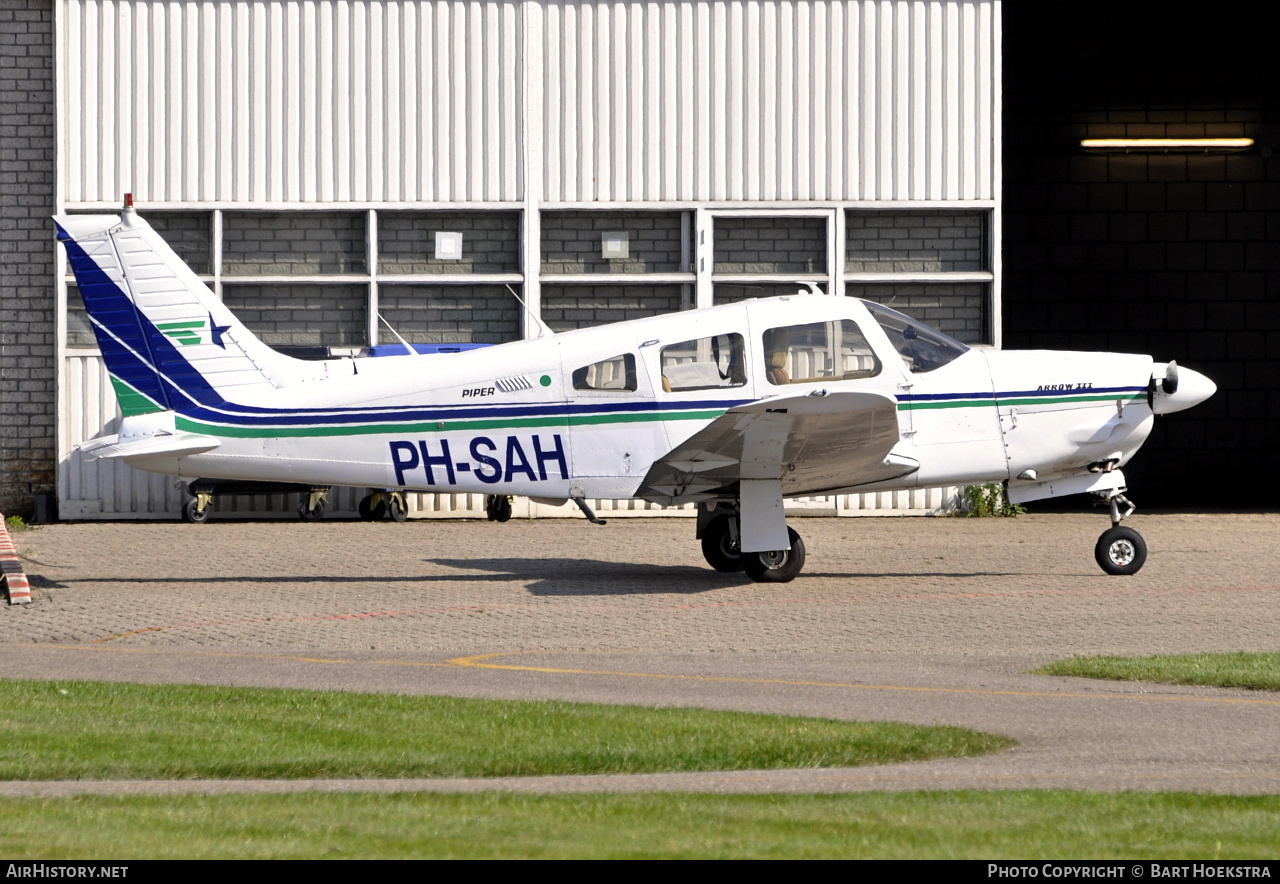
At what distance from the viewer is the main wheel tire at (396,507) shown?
20391mm

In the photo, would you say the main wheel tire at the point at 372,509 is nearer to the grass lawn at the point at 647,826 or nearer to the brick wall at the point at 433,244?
the brick wall at the point at 433,244

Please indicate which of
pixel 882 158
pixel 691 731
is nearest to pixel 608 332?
pixel 691 731

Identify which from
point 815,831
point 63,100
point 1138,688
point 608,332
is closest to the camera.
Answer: point 815,831

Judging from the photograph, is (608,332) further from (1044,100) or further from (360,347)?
(1044,100)

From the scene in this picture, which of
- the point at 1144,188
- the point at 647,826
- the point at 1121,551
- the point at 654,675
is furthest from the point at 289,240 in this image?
the point at 647,826

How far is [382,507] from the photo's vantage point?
20422mm

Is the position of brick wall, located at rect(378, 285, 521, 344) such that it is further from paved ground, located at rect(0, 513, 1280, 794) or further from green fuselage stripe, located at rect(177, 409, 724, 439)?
green fuselage stripe, located at rect(177, 409, 724, 439)

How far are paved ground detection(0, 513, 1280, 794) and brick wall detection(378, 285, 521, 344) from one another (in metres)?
3.61

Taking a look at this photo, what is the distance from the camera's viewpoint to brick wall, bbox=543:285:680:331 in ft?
68.6

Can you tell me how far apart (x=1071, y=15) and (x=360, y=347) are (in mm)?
15396

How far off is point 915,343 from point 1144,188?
55.0 feet

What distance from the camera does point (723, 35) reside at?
825 inches

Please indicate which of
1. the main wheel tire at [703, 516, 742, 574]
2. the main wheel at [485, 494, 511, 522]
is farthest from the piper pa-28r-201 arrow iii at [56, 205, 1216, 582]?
the main wheel at [485, 494, 511, 522]

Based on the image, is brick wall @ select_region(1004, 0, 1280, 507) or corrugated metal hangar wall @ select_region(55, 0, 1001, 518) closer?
corrugated metal hangar wall @ select_region(55, 0, 1001, 518)
